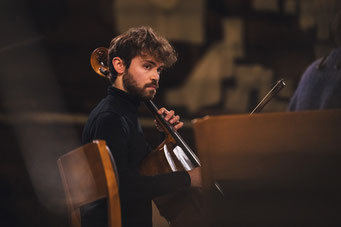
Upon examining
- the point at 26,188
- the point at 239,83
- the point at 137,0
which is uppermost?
the point at 137,0

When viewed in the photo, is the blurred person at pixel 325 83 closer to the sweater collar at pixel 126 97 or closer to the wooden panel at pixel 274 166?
the sweater collar at pixel 126 97

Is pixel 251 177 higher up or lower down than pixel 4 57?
lower down

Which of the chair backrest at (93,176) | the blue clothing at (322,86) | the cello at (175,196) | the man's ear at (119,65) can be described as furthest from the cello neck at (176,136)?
the blue clothing at (322,86)

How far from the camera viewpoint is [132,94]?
1178 millimetres

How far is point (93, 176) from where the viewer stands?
820mm

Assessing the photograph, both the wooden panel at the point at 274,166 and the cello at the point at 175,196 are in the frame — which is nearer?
the wooden panel at the point at 274,166

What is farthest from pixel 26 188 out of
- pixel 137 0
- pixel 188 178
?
pixel 188 178

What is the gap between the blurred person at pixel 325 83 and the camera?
57.5 inches

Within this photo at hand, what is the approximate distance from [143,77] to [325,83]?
27.3 inches

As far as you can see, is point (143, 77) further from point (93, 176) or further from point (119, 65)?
point (93, 176)

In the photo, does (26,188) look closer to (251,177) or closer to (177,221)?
(177,221)

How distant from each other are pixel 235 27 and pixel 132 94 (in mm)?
1663

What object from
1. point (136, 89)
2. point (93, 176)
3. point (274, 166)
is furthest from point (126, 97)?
point (274, 166)

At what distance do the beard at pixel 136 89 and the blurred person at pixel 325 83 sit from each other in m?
0.63
